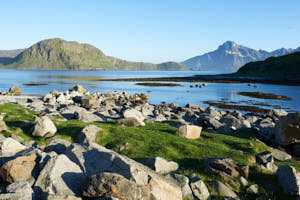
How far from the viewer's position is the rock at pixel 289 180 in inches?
462

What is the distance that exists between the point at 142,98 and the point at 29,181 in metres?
59.3

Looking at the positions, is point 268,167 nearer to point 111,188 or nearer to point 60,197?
point 111,188

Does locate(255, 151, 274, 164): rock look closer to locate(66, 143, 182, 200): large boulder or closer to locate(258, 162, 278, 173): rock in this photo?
locate(258, 162, 278, 173): rock

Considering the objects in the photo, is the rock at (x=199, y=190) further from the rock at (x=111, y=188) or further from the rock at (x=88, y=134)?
the rock at (x=88, y=134)

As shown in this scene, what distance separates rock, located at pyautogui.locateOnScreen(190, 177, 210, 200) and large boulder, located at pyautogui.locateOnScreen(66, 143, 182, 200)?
54.3 inches

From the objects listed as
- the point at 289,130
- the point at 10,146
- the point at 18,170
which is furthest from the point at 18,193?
the point at 289,130

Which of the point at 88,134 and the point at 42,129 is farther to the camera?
the point at 42,129

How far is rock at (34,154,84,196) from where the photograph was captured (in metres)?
8.19

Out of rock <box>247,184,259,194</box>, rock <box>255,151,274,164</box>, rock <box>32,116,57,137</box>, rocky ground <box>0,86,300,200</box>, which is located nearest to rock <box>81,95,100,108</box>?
rocky ground <box>0,86,300,200</box>

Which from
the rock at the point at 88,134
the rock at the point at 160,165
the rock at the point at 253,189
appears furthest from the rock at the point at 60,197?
the rock at the point at 88,134

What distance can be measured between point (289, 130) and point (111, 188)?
66.7 ft

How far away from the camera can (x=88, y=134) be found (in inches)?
696

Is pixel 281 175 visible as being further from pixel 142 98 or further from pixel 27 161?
pixel 142 98

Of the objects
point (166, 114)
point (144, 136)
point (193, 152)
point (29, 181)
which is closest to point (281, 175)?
point (193, 152)
